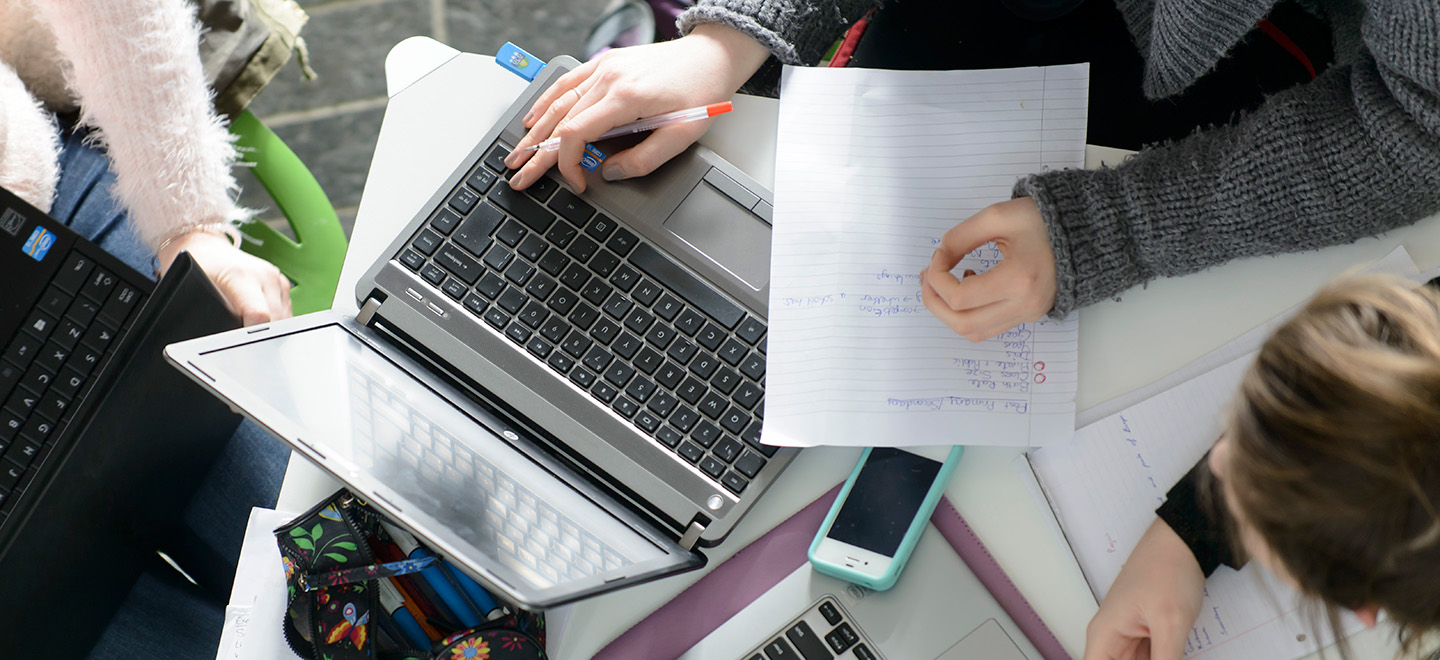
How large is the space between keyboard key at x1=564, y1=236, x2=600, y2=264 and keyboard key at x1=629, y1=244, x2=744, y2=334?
0.03 meters

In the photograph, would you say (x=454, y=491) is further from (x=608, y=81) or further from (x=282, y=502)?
(x=608, y=81)

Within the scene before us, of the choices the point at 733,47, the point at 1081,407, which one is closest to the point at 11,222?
the point at 733,47

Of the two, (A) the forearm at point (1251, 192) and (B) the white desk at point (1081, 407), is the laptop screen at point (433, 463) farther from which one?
(A) the forearm at point (1251, 192)

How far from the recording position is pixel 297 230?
1.02 metres

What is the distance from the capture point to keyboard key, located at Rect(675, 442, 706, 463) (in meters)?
0.66

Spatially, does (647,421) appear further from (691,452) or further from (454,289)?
(454,289)

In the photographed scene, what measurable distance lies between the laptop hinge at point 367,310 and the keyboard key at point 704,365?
9.7 inches

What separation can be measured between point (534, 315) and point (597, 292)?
50mm

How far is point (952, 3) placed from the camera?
85cm

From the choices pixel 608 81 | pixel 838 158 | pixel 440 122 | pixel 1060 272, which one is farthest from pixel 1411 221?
pixel 440 122

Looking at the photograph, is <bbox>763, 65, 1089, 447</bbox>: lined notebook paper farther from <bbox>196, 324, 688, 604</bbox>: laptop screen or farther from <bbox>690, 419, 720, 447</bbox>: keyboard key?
<bbox>196, 324, 688, 604</bbox>: laptop screen

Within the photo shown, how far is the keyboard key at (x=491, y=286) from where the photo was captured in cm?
70

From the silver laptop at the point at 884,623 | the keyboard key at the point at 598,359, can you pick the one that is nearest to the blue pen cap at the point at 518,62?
the keyboard key at the point at 598,359

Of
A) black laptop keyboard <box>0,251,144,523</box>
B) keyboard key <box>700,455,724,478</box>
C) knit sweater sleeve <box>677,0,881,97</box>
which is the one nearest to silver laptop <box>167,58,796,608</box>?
keyboard key <box>700,455,724,478</box>
